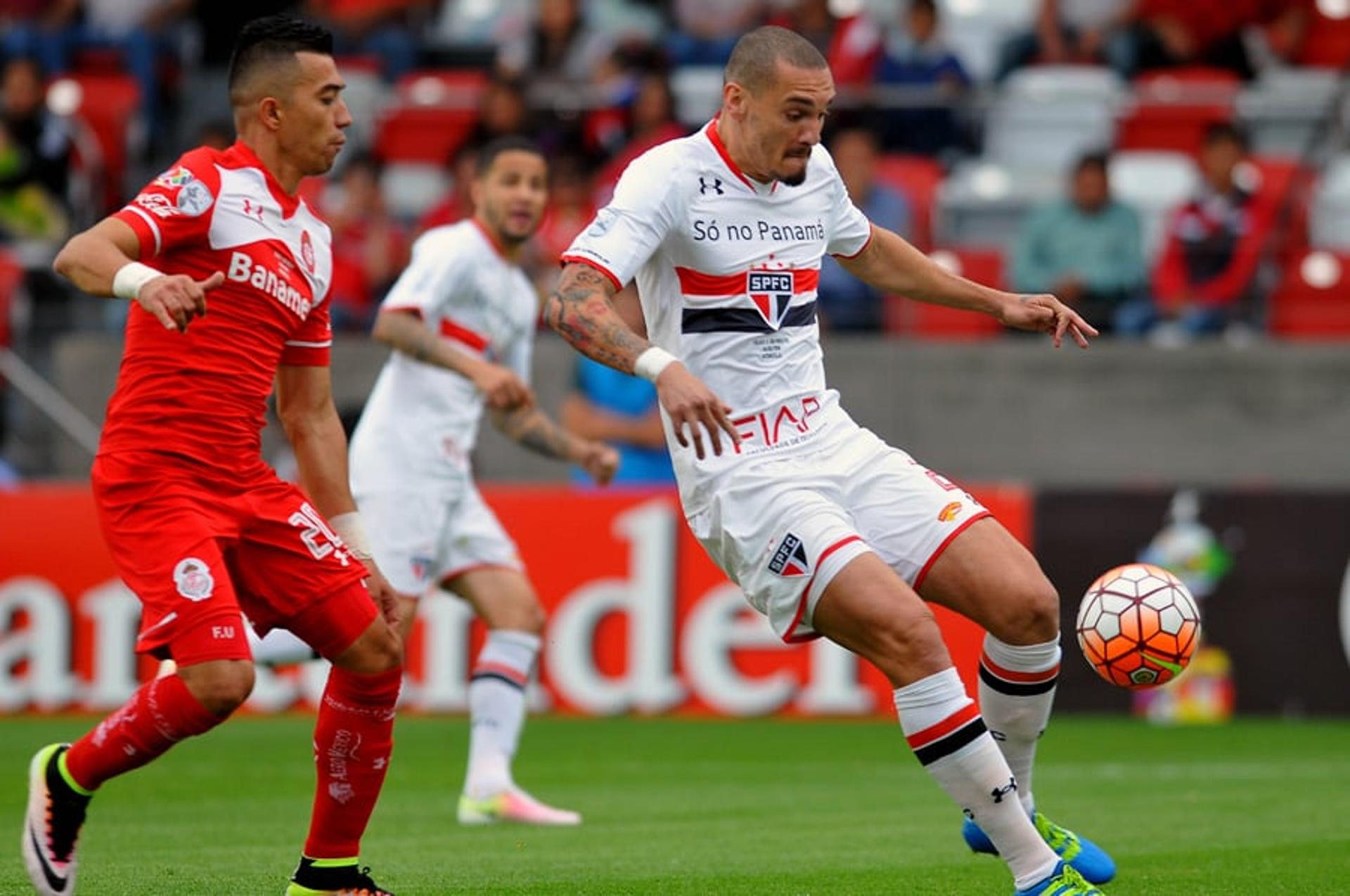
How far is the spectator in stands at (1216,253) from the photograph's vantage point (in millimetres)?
16016

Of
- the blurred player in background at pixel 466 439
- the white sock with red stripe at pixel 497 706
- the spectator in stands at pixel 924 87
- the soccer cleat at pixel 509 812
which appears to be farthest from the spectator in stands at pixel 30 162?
the soccer cleat at pixel 509 812

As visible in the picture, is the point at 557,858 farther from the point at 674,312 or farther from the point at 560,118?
the point at 560,118

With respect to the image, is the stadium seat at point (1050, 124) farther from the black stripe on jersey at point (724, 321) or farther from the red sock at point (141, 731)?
the red sock at point (141, 731)

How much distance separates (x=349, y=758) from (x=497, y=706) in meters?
3.04

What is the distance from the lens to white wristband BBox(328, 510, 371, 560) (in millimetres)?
7156

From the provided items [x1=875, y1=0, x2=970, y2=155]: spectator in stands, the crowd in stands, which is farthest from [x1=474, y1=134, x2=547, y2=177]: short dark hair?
[x1=875, y1=0, x2=970, y2=155]: spectator in stands

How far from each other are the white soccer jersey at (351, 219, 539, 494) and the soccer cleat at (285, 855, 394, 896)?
3.38 metres

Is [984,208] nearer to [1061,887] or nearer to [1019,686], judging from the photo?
[1019,686]

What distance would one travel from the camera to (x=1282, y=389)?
620 inches

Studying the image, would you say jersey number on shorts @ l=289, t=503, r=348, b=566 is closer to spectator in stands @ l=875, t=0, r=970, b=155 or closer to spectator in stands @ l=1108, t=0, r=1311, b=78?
spectator in stands @ l=875, t=0, r=970, b=155

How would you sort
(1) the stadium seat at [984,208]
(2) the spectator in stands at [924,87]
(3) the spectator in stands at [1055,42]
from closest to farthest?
(1) the stadium seat at [984,208], (2) the spectator in stands at [924,87], (3) the spectator in stands at [1055,42]

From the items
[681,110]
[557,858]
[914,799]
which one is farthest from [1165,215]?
[557,858]

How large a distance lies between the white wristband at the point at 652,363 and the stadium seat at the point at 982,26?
13.5m

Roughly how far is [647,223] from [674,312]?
1.15ft
